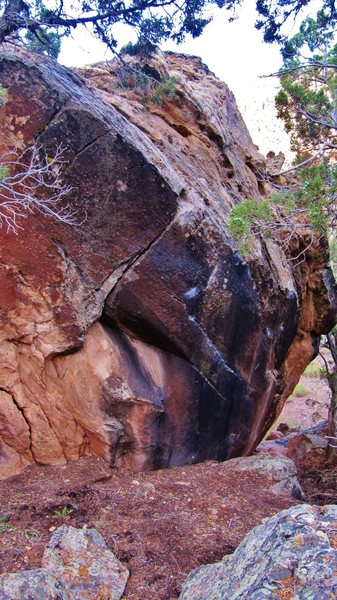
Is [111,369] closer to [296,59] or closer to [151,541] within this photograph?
[151,541]

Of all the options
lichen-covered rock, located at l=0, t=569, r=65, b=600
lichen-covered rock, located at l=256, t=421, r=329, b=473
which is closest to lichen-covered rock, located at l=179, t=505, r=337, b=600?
lichen-covered rock, located at l=0, t=569, r=65, b=600

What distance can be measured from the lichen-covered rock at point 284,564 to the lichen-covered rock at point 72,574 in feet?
2.22

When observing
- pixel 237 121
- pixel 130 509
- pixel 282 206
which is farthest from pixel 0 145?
pixel 237 121

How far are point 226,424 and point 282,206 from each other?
138 inches

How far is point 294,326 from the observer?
29.2 ft

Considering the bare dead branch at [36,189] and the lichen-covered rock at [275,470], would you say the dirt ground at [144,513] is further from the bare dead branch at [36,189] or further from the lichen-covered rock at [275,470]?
the bare dead branch at [36,189]

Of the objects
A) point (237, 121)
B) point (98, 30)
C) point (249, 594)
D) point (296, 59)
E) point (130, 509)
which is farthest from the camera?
point (237, 121)

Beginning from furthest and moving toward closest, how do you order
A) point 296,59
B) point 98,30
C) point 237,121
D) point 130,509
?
1. point 237,121
2. point 296,59
3. point 98,30
4. point 130,509

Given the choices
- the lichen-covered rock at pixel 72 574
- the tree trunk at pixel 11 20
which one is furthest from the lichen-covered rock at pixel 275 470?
the tree trunk at pixel 11 20

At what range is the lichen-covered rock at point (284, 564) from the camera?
107 inches

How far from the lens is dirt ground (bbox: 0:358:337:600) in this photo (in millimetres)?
4242

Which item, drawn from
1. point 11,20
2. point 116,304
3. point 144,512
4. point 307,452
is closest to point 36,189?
point 116,304

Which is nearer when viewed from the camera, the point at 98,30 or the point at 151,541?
the point at 151,541

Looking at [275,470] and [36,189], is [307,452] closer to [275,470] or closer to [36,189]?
[275,470]
